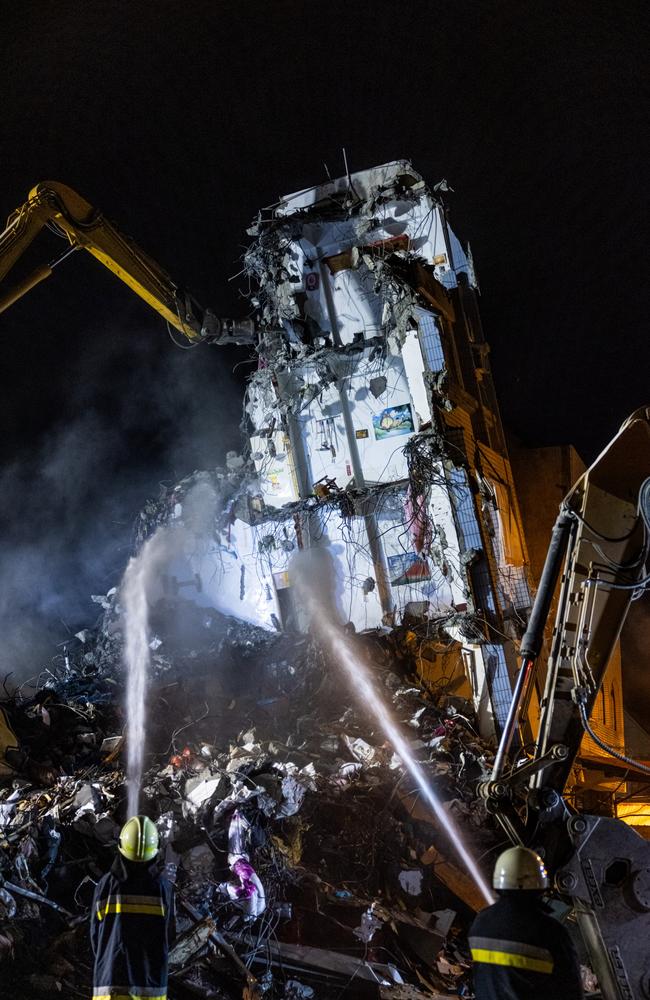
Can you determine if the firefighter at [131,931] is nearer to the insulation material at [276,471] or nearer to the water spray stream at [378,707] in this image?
the water spray stream at [378,707]

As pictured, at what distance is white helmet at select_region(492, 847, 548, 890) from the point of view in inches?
151

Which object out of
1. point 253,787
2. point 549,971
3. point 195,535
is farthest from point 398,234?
point 549,971

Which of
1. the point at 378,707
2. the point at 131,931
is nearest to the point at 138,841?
the point at 131,931

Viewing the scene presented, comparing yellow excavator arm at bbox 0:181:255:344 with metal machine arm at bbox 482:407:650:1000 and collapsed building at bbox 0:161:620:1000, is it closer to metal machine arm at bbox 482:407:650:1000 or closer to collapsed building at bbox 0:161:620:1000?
collapsed building at bbox 0:161:620:1000

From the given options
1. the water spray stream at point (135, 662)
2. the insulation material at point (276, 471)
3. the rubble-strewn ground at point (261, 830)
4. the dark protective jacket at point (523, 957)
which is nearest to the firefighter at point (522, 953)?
the dark protective jacket at point (523, 957)

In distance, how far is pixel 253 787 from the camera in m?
9.46

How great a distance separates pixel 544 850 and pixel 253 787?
584cm

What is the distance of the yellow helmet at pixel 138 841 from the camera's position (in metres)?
4.69

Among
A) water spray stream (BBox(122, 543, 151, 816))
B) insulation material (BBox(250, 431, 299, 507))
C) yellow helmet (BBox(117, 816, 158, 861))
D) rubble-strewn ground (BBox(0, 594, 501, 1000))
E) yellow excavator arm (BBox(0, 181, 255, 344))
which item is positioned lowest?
rubble-strewn ground (BBox(0, 594, 501, 1000))

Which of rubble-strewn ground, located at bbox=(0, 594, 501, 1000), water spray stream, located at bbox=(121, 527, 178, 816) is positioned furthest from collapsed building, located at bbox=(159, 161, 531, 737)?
rubble-strewn ground, located at bbox=(0, 594, 501, 1000)

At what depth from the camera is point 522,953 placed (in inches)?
139

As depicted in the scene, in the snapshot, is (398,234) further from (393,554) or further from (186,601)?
(186,601)

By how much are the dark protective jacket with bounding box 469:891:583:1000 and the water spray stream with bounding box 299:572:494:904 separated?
5653 mm

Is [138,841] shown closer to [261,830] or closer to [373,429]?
[261,830]
